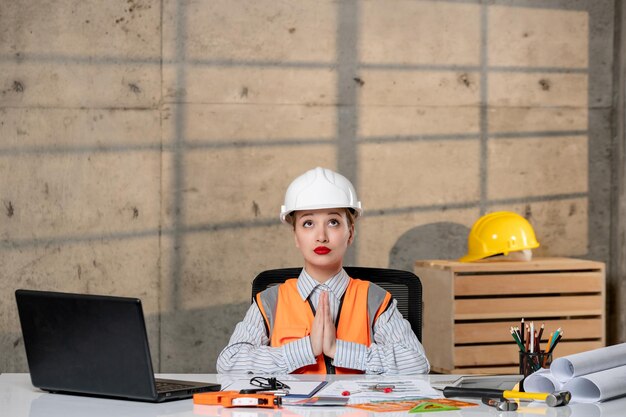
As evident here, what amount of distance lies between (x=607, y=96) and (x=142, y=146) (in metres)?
2.77

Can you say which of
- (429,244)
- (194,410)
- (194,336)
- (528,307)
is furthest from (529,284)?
(194,410)

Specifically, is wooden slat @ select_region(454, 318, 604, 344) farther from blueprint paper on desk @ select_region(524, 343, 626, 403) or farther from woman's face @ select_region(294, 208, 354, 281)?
blueprint paper on desk @ select_region(524, 343, 626, 403)

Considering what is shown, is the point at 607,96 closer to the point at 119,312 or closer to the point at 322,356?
the point at 322,356

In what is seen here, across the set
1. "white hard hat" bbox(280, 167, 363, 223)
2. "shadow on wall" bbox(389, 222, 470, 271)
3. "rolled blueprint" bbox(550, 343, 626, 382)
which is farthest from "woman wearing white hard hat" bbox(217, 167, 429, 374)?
"shadow on wall" bbox(389, 222, 470, 271)

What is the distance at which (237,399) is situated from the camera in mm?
2115

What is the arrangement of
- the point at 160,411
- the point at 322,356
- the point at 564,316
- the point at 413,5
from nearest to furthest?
the point at 160,411
the point at 322,356
the point at 564,316
the point at 413,5

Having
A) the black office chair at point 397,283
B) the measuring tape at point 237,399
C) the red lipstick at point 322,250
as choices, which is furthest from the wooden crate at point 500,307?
the measuring tape at point 237,399

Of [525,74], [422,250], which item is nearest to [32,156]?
[422,250]

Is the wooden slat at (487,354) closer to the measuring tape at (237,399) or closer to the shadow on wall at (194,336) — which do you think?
the shadow on wall at (194,336)

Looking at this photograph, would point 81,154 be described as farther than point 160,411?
Yes

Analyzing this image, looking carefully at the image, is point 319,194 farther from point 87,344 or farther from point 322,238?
point 87,344

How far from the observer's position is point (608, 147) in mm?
5648

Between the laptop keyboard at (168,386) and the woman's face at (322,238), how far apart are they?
0.68 meters

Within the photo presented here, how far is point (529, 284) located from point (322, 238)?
7.82ft
